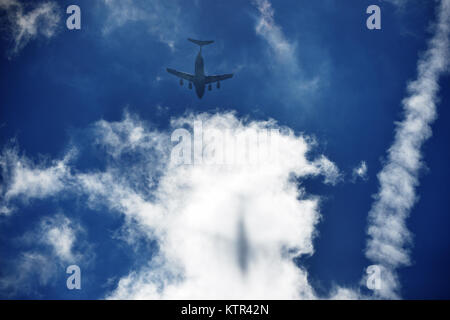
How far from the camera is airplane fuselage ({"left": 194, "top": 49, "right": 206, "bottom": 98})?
7431 centimetres

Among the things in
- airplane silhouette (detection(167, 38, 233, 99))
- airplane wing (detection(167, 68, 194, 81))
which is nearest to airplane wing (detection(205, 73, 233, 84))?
airplane silhouette (detection(167, 38, 233, 99))

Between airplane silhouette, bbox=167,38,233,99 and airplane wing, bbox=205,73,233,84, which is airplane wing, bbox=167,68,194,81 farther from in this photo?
airplane wing, bbox=205,73,233,84

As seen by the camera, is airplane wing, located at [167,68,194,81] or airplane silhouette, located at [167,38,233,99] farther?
airplane wing, located at [167,68,194,81]

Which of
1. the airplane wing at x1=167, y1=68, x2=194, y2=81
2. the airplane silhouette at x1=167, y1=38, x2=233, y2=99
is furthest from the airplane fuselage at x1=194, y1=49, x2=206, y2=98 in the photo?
the airplane wing at x1=167, y1=68, x2=194, y2=81

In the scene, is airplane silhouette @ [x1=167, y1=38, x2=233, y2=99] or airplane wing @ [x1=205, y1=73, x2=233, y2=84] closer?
airplane silhouette @ [x1=167, y1=38, x2=233, y2=99]

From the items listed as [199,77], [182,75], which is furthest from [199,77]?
[182,75]

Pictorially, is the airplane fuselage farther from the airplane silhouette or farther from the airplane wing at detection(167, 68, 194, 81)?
the airplane wing at detection(167, 68, 194, 81)

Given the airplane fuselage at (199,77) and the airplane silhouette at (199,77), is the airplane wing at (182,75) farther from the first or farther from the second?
the airplane fuselage at (199,77)

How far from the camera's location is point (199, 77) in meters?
75.9

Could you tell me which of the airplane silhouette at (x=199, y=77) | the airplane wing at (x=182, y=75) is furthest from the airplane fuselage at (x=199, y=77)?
the airplane wing at (x=182, y=75)

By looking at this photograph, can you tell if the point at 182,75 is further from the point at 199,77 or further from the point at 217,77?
the point at 217,77
